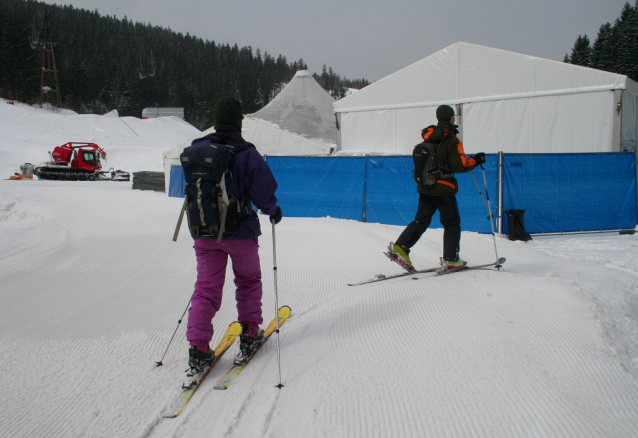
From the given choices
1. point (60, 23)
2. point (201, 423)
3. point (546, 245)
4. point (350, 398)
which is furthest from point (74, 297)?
point (60, 23)

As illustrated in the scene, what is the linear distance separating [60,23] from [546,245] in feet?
411

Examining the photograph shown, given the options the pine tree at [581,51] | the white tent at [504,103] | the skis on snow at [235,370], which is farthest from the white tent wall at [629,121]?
the pine tree at [581,51]

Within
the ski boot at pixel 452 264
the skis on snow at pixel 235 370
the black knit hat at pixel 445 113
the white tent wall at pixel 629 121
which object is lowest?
the skis on snow at pixel 235 370

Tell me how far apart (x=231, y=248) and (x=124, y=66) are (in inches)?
4093

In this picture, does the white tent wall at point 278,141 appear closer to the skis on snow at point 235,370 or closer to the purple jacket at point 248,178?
the skis on snow at point 235,370

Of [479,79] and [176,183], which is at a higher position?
[479,79]

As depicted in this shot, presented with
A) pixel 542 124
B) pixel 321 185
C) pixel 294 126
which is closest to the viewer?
pixel 321 185

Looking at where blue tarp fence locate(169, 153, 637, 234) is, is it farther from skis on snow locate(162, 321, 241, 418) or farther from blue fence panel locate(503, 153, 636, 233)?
skis on snow locate(162, 321, 241, 418)

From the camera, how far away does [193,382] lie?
249 cm

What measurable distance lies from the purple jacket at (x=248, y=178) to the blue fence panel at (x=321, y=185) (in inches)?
287

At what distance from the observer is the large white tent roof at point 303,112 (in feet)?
68.8

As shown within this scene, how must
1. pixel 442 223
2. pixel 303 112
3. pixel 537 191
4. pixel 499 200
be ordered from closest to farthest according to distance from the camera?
pixel 442 223, pixel 499 200, pixel 537 191, pixel 303 112

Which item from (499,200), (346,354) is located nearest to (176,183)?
(499,200)

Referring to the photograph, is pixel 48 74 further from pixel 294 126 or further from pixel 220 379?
pixel 220 379
